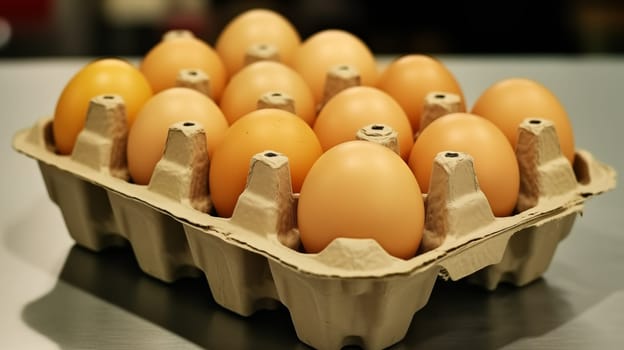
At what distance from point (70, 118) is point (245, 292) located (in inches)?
12.6

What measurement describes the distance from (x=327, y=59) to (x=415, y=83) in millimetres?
138

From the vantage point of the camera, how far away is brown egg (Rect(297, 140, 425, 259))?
0.94 metres

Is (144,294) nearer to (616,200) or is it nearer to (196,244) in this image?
(196,244)

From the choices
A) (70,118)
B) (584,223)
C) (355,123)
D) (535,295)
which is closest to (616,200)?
(584,223)

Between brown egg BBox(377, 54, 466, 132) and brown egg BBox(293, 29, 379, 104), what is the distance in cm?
7

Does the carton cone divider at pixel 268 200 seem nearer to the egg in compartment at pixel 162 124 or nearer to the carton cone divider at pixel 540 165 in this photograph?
the egg in compartment at pixel 162 124

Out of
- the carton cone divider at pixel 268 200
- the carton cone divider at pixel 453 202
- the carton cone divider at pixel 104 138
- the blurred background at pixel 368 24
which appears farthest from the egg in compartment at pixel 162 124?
the blurred background at pixel 368 24

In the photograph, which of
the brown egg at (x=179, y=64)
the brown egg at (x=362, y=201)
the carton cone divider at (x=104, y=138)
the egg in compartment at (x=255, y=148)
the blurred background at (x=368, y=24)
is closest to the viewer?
the brown egg at (x=362, y=201)

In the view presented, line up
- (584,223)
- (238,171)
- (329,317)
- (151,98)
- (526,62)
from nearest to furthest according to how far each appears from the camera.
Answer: (329,317) → (238,171) → (151,98) → (584,223) → (526,62)

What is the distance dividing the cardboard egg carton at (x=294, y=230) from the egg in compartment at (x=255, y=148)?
3cm

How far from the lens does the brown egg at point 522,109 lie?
117 cm

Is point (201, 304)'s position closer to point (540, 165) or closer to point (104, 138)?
point (104, 138)

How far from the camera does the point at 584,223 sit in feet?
4.30

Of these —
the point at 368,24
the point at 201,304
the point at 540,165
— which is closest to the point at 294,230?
the point at 201,304
